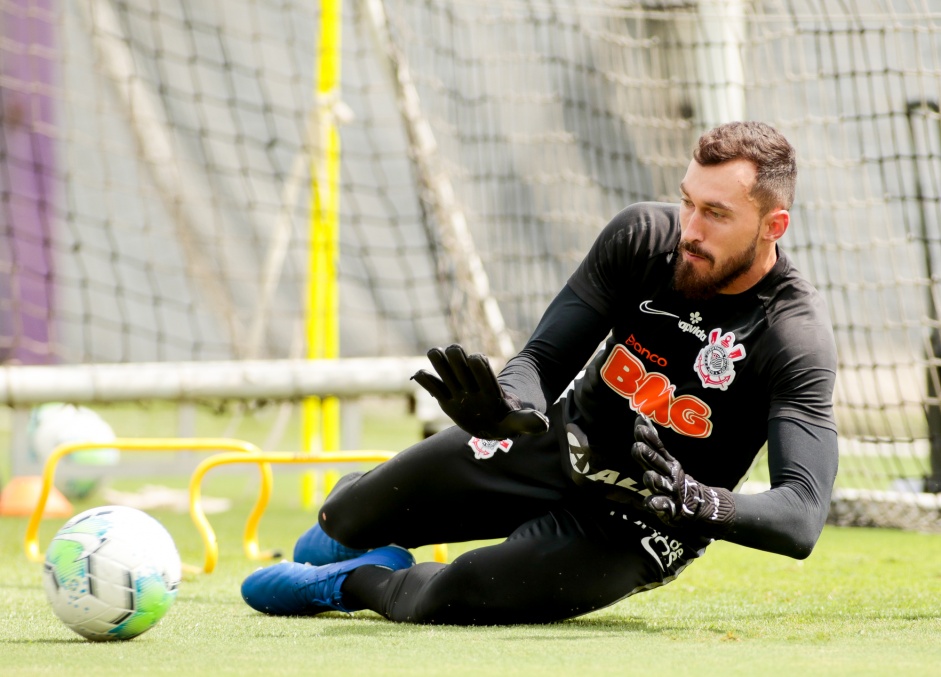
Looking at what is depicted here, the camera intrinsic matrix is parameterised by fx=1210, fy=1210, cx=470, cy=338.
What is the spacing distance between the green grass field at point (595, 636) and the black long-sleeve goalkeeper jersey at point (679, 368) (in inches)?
12.3

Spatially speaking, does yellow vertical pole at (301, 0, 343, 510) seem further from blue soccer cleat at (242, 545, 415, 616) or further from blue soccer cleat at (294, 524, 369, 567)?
blue soccer cleat at (242, 545, 415, 616)

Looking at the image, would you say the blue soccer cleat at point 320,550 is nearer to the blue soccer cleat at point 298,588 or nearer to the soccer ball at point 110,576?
the blue soccer cleat at point 298,588

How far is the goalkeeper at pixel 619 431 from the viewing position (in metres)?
2.61

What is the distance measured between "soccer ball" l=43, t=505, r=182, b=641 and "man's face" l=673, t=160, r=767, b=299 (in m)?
1.35

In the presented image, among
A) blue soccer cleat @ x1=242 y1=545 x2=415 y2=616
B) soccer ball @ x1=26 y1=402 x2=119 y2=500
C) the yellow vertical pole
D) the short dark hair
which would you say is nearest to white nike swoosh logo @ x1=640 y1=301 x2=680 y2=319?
the short dark hair

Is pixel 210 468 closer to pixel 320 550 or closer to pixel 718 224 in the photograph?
pixel 320 550

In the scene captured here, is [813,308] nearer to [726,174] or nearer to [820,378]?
[820,378]

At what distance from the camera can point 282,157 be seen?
449 inches

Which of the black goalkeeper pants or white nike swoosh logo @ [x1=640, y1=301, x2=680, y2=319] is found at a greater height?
white nike swoosh logo @ [x1=640, y1=301, x2=680, y2=319]

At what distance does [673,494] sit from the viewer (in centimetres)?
233

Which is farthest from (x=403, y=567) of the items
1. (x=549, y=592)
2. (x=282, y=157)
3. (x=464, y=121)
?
(x=282, y=157)

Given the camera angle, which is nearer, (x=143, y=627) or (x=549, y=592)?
(x=143, y=627)

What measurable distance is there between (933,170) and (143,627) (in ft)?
12.6

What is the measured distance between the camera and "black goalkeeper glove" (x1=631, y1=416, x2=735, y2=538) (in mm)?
2307
